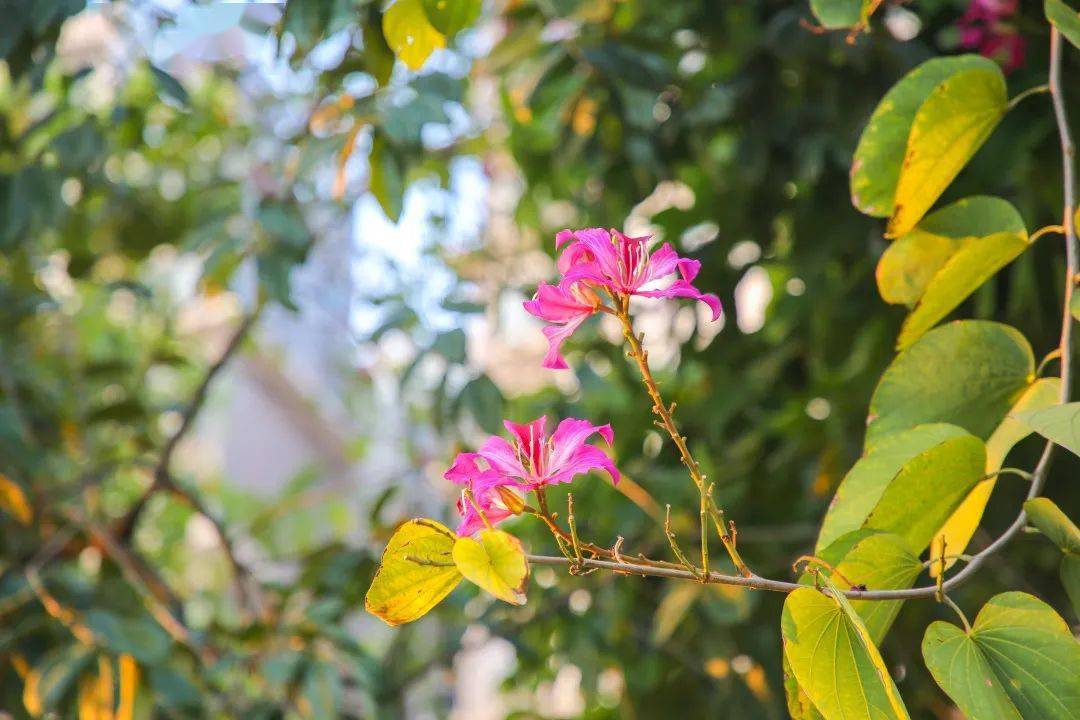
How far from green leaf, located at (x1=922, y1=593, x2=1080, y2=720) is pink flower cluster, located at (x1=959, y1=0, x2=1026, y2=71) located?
0.62 metres

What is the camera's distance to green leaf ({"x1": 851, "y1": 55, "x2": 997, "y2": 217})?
66 cm

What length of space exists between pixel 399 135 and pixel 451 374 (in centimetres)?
35

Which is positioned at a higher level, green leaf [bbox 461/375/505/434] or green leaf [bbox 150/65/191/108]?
green leaf [bbox 150/65/191/108]

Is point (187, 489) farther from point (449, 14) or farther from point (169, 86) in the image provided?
point (449, 14)

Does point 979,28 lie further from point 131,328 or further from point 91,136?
point 131,328

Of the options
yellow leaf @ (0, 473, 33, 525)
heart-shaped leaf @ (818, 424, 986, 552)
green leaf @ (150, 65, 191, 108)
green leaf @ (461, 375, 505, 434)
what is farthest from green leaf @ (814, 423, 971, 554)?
yellow leaf @ (0, 473, 33, 525)

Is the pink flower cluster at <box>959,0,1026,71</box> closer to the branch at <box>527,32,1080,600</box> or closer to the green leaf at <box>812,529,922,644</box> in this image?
the branch at <box>527,32,1080,600</box>

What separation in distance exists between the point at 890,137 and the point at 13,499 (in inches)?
40.6

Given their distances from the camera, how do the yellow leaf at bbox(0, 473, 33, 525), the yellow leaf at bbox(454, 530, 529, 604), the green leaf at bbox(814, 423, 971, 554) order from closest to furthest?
the yellow leaf at bbox(454, 530, 529, 604)
the green leaf at bbox(814, 423, 971, 554)
the yellow leaf at bbox(0, 473, 33, 525)

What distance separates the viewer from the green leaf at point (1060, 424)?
497 millimetres

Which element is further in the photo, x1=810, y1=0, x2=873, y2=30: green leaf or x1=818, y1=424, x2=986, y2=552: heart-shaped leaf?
x1=810, y1=0, x2=873, y2=30: green leaf

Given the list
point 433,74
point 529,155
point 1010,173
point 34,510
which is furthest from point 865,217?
point 34,510

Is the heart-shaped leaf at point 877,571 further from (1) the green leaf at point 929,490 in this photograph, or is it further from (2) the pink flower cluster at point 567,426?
(2) the pink flower cluster at point 567,426

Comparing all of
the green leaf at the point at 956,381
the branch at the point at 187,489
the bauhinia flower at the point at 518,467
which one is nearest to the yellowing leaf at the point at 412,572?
the bauhinia flower at the point at 518,467
